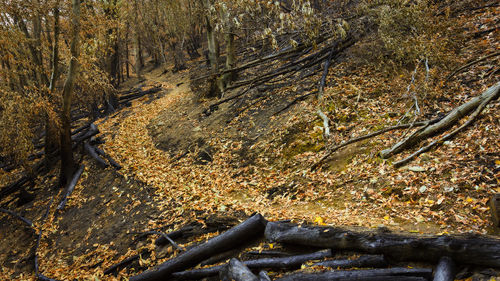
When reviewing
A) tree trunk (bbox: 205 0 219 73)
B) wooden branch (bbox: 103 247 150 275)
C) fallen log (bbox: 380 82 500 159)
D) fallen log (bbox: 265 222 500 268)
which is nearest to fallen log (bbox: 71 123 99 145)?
tree trunk (bbox: 205 0 219 73)

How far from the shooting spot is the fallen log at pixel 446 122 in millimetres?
5281

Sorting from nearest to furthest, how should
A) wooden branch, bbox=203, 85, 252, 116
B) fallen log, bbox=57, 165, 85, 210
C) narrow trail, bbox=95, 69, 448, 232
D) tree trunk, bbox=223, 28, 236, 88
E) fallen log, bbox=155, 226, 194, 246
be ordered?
narrow trail, bbox=95, 69, 448, 232 < fallen log, bbox=155, 226, 194, 246 < fallen log, bbox=57, 165, 85, 210 < wooden branch, bbox=203, 85, 252, 116 < tree trunk, bbox=223, 28, 236, 88

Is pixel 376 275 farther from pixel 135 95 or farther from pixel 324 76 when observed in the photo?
pixel 135 95

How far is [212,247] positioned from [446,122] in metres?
5.30

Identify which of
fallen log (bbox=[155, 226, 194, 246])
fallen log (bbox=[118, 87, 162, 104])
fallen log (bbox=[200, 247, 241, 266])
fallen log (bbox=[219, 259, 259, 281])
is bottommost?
fallen log (bbox=[155, 226, 194, 246])

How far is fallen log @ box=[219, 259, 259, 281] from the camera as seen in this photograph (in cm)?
342

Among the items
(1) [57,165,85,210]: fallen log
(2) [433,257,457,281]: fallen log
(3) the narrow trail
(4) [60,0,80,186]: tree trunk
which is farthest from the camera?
(1) [57,165,85,210]: fallen log

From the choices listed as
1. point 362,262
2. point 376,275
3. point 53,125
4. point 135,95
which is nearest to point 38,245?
point 53,125

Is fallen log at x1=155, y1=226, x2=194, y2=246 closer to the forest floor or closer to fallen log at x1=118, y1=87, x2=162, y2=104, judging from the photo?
the forest floor

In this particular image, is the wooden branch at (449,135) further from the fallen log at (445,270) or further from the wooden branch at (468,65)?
the fallen log at (445,270)

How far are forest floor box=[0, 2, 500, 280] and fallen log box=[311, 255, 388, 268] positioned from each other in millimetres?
1121

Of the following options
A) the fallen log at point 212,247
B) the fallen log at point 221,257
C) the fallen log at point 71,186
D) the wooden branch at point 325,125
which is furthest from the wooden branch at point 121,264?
the wooden branch at point 325,125

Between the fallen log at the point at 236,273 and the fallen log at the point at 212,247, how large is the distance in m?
0.66

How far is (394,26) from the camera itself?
856 centimetres
